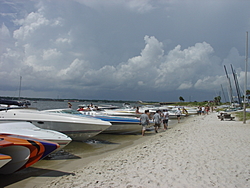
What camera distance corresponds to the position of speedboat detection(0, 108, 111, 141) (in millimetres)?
10117

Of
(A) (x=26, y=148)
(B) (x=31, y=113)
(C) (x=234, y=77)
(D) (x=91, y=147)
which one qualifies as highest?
(C) (x=234, y=77)

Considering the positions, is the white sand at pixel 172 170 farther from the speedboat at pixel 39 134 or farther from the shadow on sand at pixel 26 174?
the speedboat at pixel 39 134

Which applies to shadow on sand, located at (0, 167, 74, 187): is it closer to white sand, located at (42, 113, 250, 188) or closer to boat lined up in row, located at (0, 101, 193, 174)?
boat lined up in row, located at (0, 101, 193, 174)

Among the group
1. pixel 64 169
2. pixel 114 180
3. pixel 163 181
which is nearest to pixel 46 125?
pixel 64 169

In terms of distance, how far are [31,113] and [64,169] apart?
5.32m

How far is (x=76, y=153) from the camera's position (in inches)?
341

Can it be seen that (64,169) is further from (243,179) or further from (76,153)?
(243,179)

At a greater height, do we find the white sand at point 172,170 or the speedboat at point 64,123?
the speedboat at point 64,123

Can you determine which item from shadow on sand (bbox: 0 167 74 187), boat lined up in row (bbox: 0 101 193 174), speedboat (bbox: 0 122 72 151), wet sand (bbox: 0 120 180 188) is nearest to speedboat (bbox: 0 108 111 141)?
boat lined up in row (bbox: 0 101 193 174)

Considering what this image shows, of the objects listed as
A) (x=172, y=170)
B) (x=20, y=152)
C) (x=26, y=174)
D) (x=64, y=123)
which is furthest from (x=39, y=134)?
(x=172, y=170)

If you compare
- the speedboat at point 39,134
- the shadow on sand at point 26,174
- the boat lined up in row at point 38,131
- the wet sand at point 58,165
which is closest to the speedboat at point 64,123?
the boat lined up in row at point 38,131

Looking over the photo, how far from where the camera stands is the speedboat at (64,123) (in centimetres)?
1012

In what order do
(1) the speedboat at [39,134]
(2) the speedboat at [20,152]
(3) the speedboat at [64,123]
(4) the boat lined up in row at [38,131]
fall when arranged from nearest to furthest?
(2) the speedboat at [20,152], (4) the boat lined up in row at [38,131], (1) the speedboat at [39,134], (3) the speedboat at [64,123]

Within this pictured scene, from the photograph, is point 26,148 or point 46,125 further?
point 46,125
